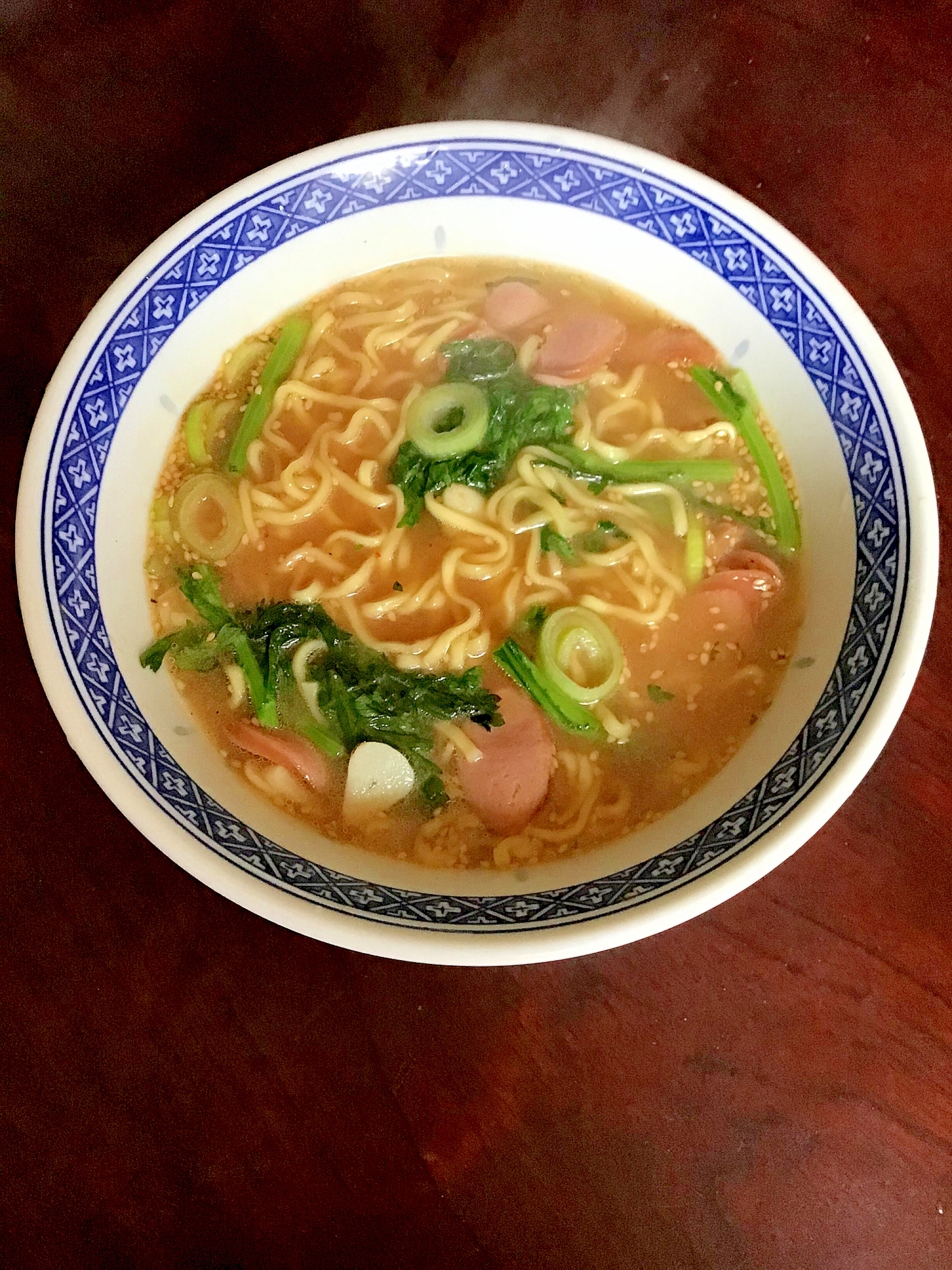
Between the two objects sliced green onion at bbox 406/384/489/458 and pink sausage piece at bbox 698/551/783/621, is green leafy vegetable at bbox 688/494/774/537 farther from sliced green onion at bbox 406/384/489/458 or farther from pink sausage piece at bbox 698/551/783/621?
sliced green onion at bbox 406/384/489/458

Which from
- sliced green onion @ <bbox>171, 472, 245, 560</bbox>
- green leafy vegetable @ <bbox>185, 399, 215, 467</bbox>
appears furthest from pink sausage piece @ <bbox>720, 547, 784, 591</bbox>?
green leafy vegetable @ <bbox>185, 399, 215, 467</bbox>

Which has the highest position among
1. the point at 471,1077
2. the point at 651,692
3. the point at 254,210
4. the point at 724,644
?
the point at 254,210

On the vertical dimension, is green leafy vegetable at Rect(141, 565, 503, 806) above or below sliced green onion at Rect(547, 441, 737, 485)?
below

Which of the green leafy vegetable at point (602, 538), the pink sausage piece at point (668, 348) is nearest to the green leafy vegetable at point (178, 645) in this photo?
the green leafy vegetable at point (602, 538)

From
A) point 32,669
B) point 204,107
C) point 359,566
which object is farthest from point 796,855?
point 204,107

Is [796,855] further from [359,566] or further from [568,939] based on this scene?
[359,566]

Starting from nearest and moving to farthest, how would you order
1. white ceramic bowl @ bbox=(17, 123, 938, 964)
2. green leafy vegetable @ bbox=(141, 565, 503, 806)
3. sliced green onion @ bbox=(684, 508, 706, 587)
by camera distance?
white ceramic bowl @ bbox=(17, 123, 938, 964) → green leafy vegetable @ bbox=(141, 565, 503, 806) → sliced green onion @ bbox=(684, 508, 706, 587)

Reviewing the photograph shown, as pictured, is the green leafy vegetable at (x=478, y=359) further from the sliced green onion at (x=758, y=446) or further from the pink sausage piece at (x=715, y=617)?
the pink sausage piece at (x=715, y=617)
